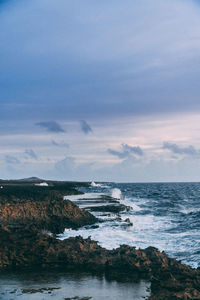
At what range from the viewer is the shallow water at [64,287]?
9955 millimetres

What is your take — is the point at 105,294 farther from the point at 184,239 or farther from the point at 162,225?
the point at 162,225

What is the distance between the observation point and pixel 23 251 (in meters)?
14.2

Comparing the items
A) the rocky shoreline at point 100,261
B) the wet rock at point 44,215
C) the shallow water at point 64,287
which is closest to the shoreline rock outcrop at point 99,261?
the rocky shoreline at point 100,261

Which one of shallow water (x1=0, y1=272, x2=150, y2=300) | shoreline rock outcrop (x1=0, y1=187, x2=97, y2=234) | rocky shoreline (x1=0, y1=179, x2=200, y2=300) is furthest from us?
shoreline rock outcrop (x1=0, y1=187, x2=97, y2=234)

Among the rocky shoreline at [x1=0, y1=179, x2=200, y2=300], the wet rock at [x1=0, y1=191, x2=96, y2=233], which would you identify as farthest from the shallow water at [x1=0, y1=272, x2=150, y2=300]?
the wet rock at [x1=0, y1=191, x2=96, y2=233]

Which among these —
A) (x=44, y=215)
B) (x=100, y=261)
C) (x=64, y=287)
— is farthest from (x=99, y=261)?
(x=44, y=215)

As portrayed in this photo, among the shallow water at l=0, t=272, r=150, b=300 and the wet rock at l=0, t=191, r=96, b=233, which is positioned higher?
the wet rock at l=0, t=191, r=96, b=233

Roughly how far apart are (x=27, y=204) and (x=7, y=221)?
144 inches

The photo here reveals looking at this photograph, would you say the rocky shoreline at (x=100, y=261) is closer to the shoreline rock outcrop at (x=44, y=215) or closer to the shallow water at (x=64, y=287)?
the shallow water at (x=64, y=287)

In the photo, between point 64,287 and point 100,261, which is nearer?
point 64,287

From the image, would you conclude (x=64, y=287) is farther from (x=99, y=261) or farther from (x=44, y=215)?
(x=44, y=215)

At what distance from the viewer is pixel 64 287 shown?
10695 millimetres

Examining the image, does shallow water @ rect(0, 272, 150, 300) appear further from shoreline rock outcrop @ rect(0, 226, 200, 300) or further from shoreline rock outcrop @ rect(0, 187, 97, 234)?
shoreline rock outcrop @ rect(0, 187, 97, 234)

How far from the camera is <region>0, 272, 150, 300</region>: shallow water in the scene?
9955mm
